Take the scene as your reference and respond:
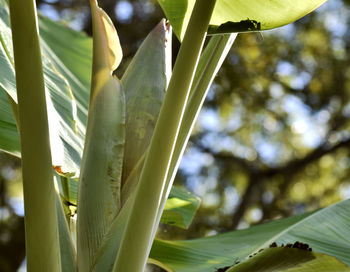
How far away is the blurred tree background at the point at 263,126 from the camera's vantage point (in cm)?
311

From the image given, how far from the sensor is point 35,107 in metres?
0.53

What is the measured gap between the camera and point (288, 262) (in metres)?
0.66

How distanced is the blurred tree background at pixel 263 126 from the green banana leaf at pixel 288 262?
7.69ft

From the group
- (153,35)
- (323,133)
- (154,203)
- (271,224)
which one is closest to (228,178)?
(323,133)

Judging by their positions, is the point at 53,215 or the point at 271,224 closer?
the point at 53,215

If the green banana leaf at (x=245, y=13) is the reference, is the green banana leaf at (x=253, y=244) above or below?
below

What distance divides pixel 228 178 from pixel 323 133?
0.68m

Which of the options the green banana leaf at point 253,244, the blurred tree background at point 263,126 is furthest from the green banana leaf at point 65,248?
the blurred tree background at point 263,126

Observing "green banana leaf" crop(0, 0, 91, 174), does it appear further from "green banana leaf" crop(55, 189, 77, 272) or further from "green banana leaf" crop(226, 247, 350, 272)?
"green banana leaf" crop(226, 247, 350, 272)

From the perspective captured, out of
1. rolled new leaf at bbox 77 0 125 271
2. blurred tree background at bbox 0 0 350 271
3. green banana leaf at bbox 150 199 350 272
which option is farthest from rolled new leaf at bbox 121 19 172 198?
blurred tree background at bbox 0 0 350 271

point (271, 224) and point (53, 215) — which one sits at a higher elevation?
point (53, 215)

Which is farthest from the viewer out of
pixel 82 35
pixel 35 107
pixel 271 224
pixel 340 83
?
pixel 340 83

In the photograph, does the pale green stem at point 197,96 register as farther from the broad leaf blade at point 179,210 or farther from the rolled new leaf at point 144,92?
the broad leaf blade at point 179,210

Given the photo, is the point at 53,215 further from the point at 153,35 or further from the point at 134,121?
the point at 153,35
